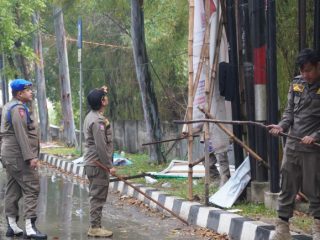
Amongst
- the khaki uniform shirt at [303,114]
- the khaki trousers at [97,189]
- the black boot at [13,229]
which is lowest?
the black boot at [13,229]

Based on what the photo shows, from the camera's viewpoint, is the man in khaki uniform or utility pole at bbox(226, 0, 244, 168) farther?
utility pole at bbox(226, 0, 244, 168)

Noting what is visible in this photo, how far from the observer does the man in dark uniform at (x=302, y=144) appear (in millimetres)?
5879

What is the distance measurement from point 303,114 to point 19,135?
132 inches

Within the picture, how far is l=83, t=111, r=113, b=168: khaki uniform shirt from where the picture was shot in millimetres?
7789

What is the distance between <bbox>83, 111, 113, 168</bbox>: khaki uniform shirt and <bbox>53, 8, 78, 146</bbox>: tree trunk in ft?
51.5

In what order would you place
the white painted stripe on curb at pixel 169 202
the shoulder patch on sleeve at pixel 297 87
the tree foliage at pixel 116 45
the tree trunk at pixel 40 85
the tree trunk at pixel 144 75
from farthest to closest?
the tree trunk at pixel 40 85 < the tree foliage at pixel 116 45 < the tree trunk at pixel 144 75 < the white painted stripe on curb at pixel 169 202 < the shoulder patch on sleeve at pixel 297 87

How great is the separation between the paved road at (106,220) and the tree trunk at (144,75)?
339 centimetres

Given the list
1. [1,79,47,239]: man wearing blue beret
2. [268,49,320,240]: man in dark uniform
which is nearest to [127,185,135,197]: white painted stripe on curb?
[1,79,47,239]: man wearing blue beret

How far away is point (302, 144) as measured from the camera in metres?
5.96

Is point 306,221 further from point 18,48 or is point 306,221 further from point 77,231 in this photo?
point 18,48

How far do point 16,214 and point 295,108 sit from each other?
3.71 m

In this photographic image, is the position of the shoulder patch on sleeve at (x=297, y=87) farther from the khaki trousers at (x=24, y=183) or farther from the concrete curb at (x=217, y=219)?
the khaki trousers at (x=24, y=183)

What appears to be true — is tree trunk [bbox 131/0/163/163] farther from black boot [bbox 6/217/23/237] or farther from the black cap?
black boot [bbox 6/217/23/237]

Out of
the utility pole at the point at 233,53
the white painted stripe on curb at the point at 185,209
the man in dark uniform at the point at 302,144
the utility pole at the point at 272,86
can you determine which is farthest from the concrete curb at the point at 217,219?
the utility pole at the point at 233,53
